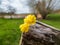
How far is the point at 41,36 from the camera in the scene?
1457mm

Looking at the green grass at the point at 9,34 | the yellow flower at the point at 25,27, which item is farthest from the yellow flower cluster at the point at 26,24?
the green grass at the point at 9,34

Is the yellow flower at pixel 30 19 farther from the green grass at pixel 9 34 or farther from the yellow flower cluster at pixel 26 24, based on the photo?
the green grass at pixel 9 34

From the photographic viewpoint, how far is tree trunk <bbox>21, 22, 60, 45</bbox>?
4.73 ft

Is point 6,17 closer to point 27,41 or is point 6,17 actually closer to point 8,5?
point 8,5

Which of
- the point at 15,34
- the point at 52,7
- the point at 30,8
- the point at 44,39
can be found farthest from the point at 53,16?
the point at 44,39

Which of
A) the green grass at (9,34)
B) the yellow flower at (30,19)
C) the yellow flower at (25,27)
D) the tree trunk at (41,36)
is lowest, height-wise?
the green grass at (9,34)

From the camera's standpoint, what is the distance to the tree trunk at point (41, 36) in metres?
1.44

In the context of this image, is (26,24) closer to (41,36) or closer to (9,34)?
(41,36)

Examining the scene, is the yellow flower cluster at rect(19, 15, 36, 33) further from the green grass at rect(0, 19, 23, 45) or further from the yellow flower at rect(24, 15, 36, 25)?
the green grass at rect(0, 19, 23, 45)

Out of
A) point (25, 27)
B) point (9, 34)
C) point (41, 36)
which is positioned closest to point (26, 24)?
point (25, 27)

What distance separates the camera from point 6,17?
179 inches

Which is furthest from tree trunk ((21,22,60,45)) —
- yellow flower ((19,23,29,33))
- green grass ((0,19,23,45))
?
green grass ((0,19,23,45))

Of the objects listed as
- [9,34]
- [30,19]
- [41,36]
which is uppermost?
[30,19]

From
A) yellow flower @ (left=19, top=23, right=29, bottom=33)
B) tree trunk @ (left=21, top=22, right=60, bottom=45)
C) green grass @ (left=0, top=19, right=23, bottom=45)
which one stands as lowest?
green grass @ (left=0, top=19, right=23, bottom=45)
